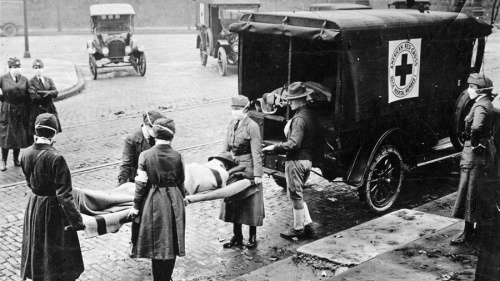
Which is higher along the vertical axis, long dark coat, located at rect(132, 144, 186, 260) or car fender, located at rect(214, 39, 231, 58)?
car fender, located at rect(214, 39, 231, 58)

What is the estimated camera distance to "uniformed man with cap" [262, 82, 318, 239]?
7.00m

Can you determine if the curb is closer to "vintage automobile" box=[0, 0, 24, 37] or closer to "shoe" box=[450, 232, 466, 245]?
"shoe" box=[450, 232, 466, 245]

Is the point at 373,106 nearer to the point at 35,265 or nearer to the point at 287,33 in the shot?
the point at 287,33

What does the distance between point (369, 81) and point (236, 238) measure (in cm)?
268

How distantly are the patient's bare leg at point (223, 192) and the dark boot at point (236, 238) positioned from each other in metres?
0.58

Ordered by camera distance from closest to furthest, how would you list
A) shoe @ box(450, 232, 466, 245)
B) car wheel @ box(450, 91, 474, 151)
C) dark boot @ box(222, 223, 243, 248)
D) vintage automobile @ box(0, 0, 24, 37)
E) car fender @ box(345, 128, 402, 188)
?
shoe @ box(450, 232, 466, 245) → dark boot @ box(222, 223, 243, 248) → car fender @ box(345, 128, 402, 188) → car wheel @ box(450, 91, 474, 151) → vintage automobile @ box(0, 0, 24, 37)

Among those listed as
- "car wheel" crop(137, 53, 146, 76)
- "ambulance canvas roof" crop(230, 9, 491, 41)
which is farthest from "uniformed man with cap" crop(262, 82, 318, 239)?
"car wheel" crop(137, 53, 146, 76)

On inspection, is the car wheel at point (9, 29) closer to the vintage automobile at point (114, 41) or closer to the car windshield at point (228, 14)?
the vintage automobile at point (114, 41)

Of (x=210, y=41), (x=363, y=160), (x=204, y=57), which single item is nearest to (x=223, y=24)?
(x=210, y=41)

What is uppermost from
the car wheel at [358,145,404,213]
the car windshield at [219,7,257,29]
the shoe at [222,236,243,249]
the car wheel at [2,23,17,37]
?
the car windshield at [219,7,257,29]

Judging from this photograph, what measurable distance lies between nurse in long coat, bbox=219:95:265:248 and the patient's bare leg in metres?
0.19

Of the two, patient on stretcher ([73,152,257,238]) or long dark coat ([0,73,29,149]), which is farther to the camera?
long dark coat ([0,73,29,149])

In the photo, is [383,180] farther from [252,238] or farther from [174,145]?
[174,145]

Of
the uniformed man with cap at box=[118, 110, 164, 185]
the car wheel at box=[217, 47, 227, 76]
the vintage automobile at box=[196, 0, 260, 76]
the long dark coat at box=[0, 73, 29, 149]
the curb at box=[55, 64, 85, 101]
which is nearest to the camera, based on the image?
the uniformed man with cap at box=[118, 110, 164, 185]
